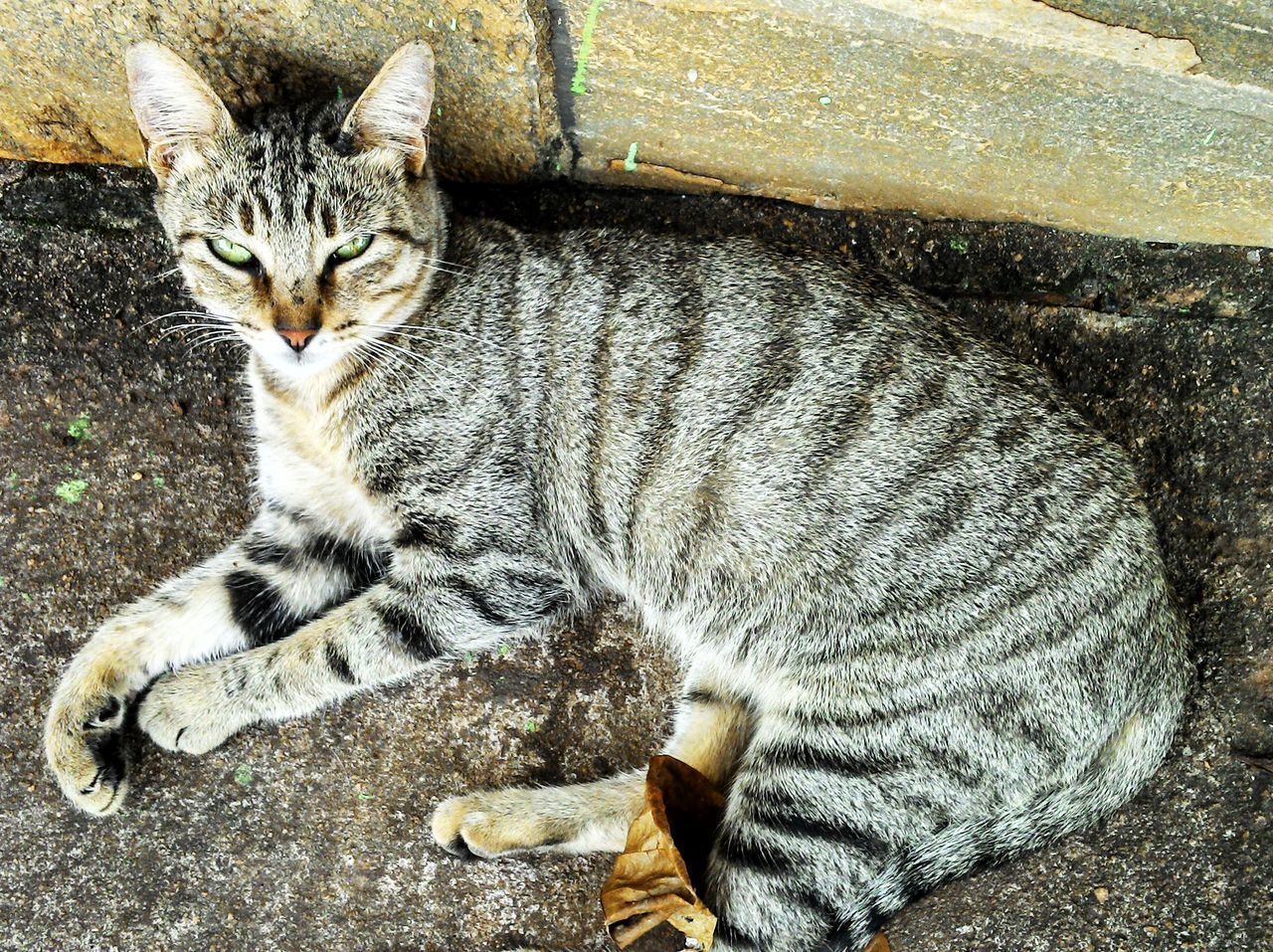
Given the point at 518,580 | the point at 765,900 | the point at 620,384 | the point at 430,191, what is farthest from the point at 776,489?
the point at 430,191

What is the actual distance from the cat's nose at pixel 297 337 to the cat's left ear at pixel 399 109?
41cm

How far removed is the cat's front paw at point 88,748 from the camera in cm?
227

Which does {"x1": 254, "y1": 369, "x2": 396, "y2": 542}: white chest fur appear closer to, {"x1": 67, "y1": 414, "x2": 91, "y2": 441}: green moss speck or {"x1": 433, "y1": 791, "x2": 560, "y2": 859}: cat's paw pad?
{"x1": 67, "y1": 414, "x2": 91, "y2": 441}: green moss speck

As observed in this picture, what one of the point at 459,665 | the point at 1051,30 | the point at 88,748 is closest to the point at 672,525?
the point at 459,665

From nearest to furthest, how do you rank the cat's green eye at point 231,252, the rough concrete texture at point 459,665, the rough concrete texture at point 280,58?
the cat's green eye at point 231,252
the rough concrete texture at point 280,58
the rough concrete texture at point 459,665

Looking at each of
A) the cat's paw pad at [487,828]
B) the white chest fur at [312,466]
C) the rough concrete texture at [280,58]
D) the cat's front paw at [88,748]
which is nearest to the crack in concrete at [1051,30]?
the rough concrete texture at [280,58]

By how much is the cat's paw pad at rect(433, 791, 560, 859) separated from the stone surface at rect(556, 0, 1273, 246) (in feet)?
5.16

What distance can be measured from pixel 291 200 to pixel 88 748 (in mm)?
1322

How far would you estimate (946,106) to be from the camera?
2207 mm

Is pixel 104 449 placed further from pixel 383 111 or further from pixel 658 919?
pixel 658 919

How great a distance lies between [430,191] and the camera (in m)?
2.21

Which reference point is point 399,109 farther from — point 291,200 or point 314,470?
point 314,470

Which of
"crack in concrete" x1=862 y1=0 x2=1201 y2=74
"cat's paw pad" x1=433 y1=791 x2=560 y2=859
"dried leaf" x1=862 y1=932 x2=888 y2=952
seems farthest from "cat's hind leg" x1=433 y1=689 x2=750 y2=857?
"crack in concrete" x1=862 y1=0 x2=1201 y2=74

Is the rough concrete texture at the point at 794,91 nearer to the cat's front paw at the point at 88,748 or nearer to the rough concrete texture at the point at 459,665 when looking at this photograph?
the rough concrete texture at the point at 459,665
